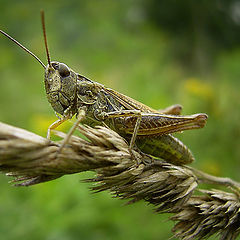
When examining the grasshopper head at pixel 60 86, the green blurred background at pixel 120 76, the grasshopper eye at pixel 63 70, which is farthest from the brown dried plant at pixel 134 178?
the grasshopper eye at pixel 63 70

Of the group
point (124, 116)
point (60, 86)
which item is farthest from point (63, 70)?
point (124, 116)

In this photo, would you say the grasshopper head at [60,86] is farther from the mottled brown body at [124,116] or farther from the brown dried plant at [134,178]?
the brown dried plant at [134,178]

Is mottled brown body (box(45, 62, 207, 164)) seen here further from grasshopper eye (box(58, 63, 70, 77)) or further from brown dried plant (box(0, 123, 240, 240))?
brown dried plant (box(0, 123, 240, 240))

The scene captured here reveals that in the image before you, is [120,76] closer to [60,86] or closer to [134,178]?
[60,86]

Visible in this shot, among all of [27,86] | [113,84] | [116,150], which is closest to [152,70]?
[113,84]

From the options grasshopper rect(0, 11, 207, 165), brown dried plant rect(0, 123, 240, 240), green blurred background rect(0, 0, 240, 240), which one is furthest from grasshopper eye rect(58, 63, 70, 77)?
green blurred background rect(0, 0, 240, 240)

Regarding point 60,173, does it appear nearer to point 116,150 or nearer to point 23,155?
point 23,155

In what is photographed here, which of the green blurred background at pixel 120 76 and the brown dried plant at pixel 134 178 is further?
the green blurred background at pixel 120 76
